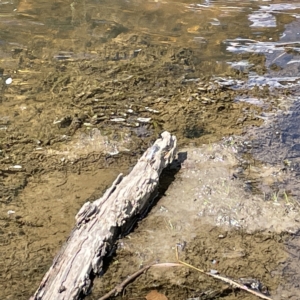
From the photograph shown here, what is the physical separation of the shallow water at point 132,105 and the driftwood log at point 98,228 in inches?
8.5

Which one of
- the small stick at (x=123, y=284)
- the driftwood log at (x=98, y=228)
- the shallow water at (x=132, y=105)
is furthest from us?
the shallow water at (x=132, y=105)

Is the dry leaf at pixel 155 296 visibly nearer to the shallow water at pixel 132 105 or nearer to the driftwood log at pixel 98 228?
the shallow water at pixel 132 105

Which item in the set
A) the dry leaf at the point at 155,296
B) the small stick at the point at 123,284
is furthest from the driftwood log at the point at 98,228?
the dry leaf at the point at 155,296

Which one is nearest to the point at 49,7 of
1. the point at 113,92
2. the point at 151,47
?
the point at 151,47

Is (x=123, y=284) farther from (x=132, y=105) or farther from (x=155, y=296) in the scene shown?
(x=132, y=105)

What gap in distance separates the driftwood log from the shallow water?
0.22 m

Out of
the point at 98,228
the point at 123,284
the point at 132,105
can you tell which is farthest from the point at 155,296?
the point at 132,105

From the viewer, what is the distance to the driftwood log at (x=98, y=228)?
259 centimetres

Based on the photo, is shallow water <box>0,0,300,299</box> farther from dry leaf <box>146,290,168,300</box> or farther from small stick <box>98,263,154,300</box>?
small stick <box>98,263,154,300</box>

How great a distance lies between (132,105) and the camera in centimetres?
461

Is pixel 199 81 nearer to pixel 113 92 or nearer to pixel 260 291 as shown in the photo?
pixel 113 92

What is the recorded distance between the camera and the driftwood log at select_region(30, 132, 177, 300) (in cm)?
259

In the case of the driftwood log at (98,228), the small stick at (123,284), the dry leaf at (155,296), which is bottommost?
the dry leaf at (155,296)

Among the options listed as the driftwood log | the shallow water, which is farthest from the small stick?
the shallow water
